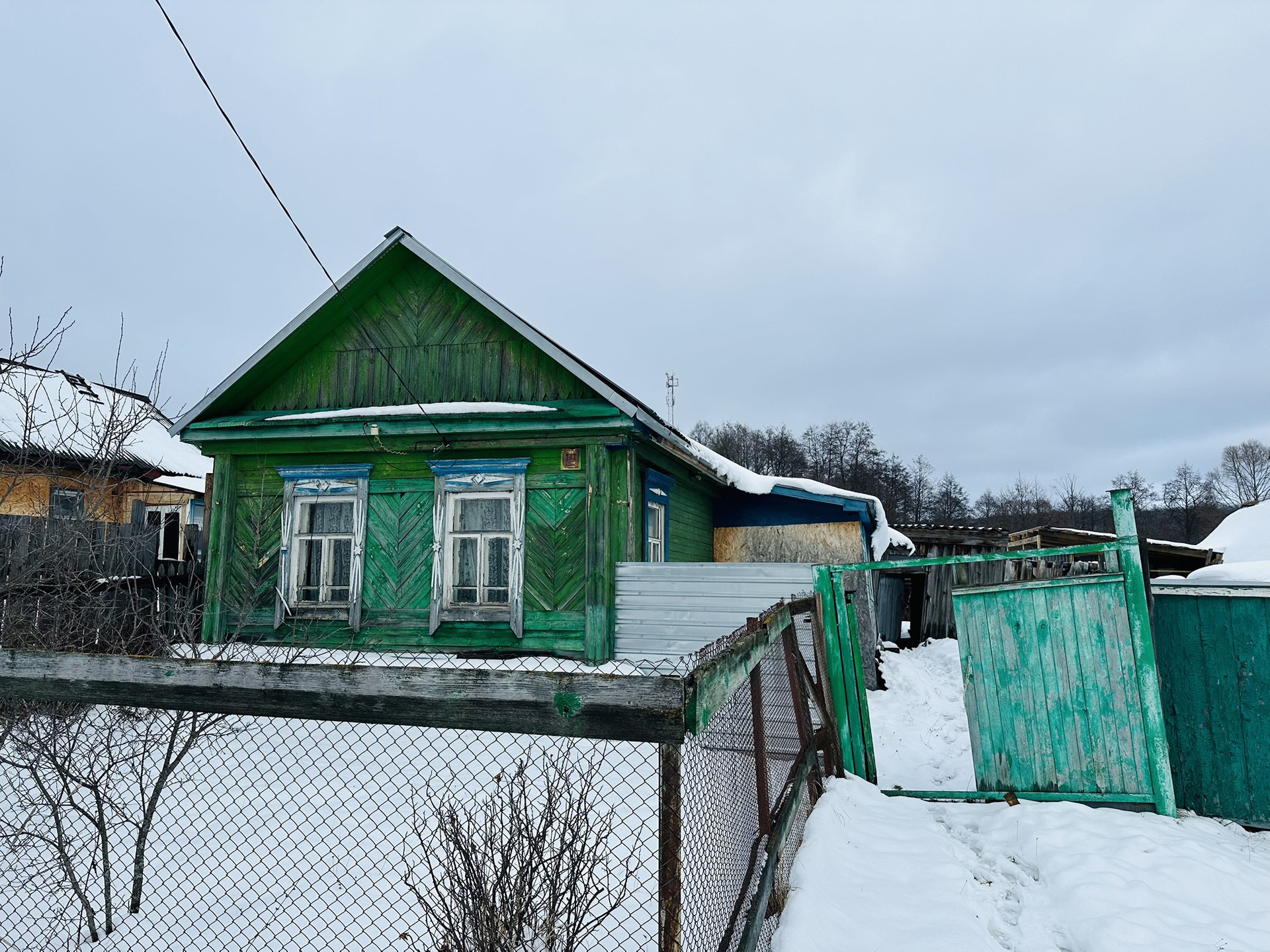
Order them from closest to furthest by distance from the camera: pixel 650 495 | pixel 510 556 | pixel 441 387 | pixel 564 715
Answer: pixel 564 715
pixel 510 556
pixel 441 387
pixel 650 495

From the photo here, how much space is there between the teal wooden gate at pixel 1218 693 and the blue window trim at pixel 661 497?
6270 millimetres

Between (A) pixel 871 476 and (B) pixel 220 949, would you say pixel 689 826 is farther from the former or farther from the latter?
(A) pixel 871 476

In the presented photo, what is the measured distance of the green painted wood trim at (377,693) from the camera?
1926 mm

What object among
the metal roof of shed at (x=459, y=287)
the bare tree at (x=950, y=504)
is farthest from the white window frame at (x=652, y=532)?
the bare tree at (x=950, y=504)

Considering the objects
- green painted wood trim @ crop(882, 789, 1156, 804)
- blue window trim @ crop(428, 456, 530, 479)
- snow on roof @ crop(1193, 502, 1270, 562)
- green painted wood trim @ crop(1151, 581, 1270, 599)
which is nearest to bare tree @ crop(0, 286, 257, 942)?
blue window trim @ crop(428, 456, 530, 479)

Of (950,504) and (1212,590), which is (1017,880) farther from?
(950,504)

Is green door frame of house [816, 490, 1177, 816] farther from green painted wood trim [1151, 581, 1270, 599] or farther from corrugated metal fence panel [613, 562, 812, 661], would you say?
corrugated metal fence panel [613, 562, 812, 661]

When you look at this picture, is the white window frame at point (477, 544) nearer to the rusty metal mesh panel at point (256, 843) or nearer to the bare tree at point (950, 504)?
the rusty metal mesh panel at point (256, 843)

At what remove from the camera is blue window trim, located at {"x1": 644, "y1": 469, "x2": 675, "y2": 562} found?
10.3 metres

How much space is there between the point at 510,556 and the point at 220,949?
207 inches

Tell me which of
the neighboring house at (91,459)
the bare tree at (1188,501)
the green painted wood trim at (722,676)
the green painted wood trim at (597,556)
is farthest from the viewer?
the bare tree at (1188,501)

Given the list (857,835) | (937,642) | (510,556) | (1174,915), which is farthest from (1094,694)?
(937,642)

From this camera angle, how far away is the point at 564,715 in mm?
2000

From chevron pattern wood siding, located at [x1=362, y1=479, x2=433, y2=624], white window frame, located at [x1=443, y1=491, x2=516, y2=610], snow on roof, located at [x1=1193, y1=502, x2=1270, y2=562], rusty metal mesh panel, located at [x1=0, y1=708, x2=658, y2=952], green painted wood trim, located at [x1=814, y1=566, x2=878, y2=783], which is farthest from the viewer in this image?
snow on roof, located at [x1=1193, y1=502, x2=1270, y2=562]
